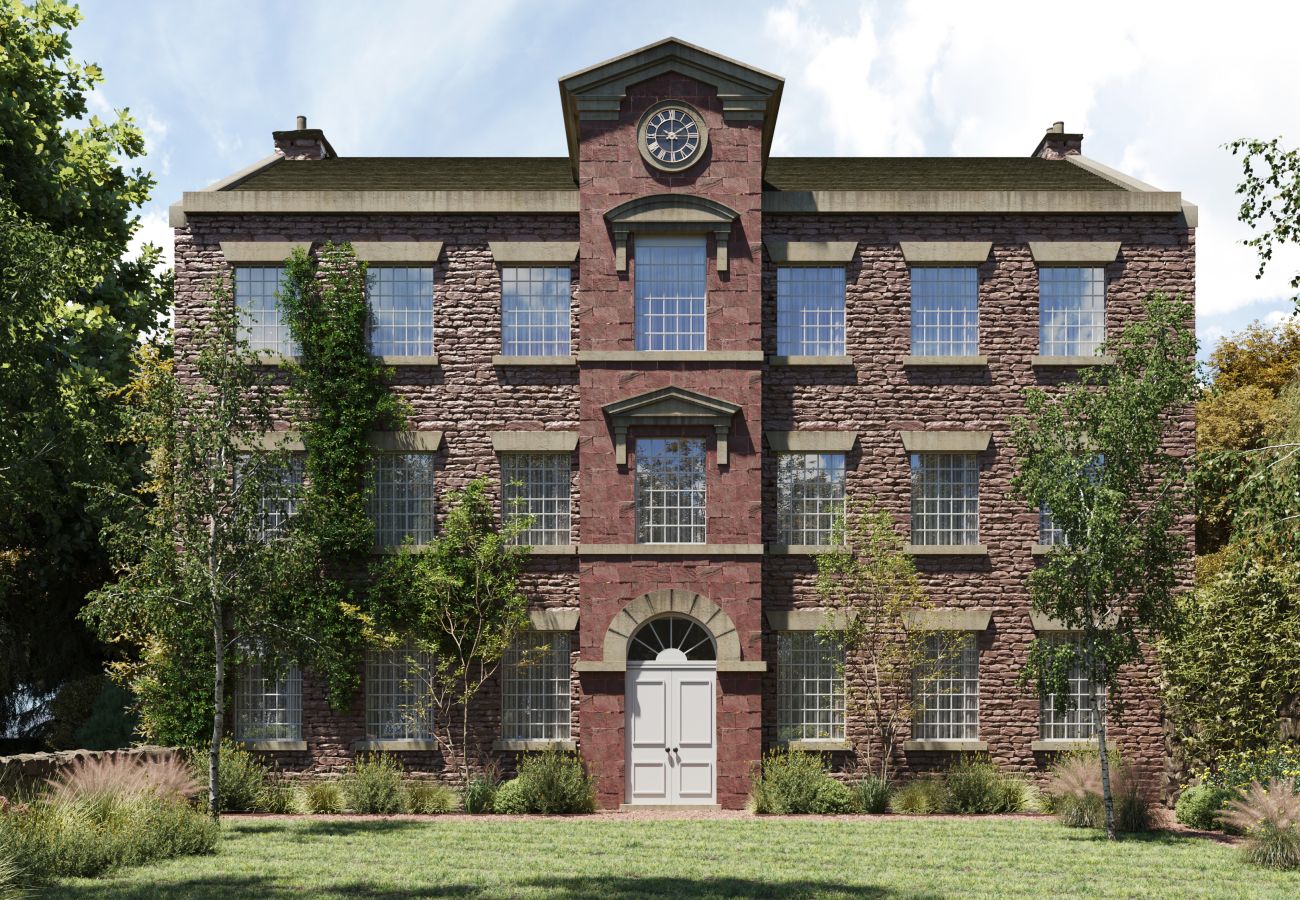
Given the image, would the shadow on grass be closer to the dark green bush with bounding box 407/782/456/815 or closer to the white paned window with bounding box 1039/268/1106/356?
the dark green bush with bounding box 407/782/456/815

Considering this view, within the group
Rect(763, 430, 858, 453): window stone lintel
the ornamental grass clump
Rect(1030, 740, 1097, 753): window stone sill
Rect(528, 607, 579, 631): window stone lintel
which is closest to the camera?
the ornamental grass clump

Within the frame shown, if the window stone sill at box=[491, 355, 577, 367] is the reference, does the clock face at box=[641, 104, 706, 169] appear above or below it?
above

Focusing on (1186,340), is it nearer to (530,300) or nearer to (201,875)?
(530,300)

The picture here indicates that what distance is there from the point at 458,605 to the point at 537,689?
85.8 inches

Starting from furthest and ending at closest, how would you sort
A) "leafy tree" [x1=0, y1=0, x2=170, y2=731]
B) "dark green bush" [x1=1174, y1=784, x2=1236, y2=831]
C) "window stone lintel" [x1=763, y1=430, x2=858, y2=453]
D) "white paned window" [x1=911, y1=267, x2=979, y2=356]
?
"leafy tree" [x1=0, y1=0, x2=170, y2=731] < "white paned window" [x1=911, y1=267, x2=979, y2=356] < "window stone lintel" [x1=763, y1=430, x2=858, y2=453] < "dark green bush" [x1=1174, y1=784, x2=1236, y2=831]

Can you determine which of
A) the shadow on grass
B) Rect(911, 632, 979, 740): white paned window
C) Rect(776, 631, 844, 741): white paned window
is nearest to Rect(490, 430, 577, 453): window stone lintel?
Rect(776, 631, 844, 741): white paned window

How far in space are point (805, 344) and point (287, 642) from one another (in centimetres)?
1042

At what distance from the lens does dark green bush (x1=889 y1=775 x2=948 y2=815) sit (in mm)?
21422

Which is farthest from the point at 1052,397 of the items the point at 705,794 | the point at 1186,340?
the point at 705,794

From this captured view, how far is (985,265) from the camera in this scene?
933 inches

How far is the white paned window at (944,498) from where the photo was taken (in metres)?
23.4

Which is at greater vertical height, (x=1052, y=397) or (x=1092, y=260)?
(x=1092, y=260)

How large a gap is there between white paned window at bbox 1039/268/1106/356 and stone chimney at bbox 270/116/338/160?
15.1m

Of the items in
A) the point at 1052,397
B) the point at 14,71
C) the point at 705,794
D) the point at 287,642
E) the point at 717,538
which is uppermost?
the point at 14,71
